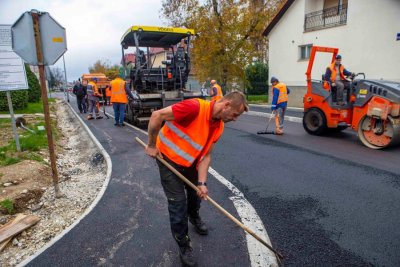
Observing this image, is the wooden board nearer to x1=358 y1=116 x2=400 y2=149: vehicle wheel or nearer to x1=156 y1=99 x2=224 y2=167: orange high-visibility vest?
x1=156 y1=99 x2=224 y2=167: orange high-visibility vest

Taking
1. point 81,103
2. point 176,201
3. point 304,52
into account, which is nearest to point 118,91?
point 81,103

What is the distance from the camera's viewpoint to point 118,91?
10328mm

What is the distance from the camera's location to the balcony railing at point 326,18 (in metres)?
15.9

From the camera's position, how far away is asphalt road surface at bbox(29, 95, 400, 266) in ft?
9.14

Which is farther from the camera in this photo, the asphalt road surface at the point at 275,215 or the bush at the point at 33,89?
the bush at the point at 33,89

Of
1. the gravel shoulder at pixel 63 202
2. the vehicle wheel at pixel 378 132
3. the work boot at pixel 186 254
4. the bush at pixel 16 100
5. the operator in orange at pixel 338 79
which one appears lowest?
the gravel shoulder at pixel 63 202

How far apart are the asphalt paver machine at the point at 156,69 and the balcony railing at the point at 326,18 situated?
9.90m

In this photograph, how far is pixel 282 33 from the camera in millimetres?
19500

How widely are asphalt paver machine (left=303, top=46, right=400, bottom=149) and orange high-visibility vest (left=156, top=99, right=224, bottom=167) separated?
18.1ft

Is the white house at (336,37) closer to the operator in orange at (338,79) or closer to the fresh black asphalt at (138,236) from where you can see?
the operator in orange at (338,79)

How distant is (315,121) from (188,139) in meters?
7.00

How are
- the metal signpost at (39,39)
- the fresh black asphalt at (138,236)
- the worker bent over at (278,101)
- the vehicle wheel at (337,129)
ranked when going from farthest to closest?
the worker bent over at (278,101)
the vehicle wheel at (337,129)
the metal signpost at (39,39)
the fresh black asphalt at (138,236)

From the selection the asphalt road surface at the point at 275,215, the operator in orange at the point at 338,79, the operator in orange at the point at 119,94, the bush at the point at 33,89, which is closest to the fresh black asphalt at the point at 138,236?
the asphalt road surface at the point at 275,215

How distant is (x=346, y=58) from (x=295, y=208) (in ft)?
47.0
